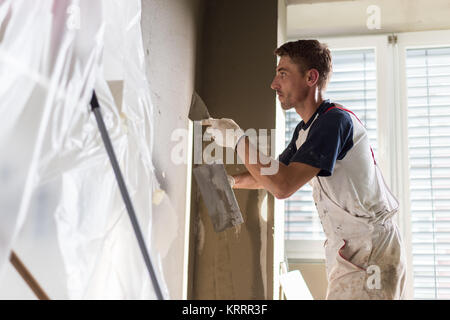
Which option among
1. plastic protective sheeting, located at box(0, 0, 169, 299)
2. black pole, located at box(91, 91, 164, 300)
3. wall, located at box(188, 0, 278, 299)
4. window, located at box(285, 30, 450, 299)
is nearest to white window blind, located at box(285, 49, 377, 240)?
window, located at box(285, 30, 450, 299)

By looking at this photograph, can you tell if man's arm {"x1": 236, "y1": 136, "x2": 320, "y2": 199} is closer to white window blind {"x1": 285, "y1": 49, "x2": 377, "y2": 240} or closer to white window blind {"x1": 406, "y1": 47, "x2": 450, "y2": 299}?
white window blind {"x1": 285, "y1": 49, "x2": 377, "y2": 240}

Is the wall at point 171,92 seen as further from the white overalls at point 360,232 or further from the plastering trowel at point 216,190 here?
the white overalls at point 360,232

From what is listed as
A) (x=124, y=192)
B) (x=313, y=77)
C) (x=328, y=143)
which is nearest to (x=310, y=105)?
(x=313, y=77)

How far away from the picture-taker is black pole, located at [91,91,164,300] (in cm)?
96

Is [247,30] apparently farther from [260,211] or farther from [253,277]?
[253,277]

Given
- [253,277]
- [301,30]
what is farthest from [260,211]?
[301,30]

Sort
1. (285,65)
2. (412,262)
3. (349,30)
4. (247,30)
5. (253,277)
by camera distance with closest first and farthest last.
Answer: (285,65), (253,277), (247,30), (412,262), (349,30)

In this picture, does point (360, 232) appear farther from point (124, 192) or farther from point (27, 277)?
point (27, 277)

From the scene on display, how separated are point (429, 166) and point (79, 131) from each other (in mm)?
2065

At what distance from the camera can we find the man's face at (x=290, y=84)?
1.70m

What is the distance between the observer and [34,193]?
33.3 inches

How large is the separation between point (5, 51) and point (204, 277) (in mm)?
1329

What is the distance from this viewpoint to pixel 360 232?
4.81ft

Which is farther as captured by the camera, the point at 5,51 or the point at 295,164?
the point at 295,164
